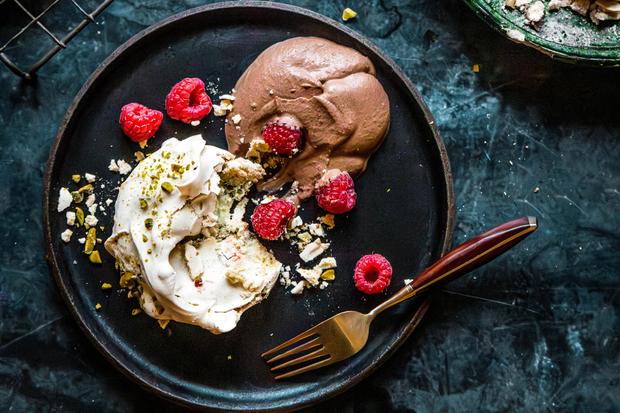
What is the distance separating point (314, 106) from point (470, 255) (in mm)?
588

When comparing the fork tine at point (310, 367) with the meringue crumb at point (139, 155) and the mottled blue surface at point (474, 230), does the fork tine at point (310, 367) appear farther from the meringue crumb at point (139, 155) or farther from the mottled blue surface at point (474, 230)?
the meringue crumb at point (139, 155)

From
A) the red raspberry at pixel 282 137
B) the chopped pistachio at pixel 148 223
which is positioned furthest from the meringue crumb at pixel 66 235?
the red raspberry at pixel 282 137

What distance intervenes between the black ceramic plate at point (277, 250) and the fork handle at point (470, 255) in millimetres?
96

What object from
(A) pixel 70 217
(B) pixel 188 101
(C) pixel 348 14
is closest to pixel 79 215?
(A) pixel 70 217

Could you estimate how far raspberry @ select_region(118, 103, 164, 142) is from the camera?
189 cm

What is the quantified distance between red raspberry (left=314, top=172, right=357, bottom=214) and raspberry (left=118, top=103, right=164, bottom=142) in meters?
0.50

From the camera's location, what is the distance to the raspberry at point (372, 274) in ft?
6.25

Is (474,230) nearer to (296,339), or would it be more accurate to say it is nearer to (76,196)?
(296,339)

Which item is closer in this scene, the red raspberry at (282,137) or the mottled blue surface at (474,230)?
the red raspberry at (282,137)

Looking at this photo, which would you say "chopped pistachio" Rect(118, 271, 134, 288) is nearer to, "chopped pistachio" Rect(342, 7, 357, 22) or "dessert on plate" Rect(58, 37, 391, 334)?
"dessert on plate" Rect(58, 37, 391, 334)

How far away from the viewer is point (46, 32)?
192cm

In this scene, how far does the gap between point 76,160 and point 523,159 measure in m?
1.32

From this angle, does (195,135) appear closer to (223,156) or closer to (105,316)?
(223,156)

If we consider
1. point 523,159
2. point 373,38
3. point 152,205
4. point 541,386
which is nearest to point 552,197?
point 523,159
